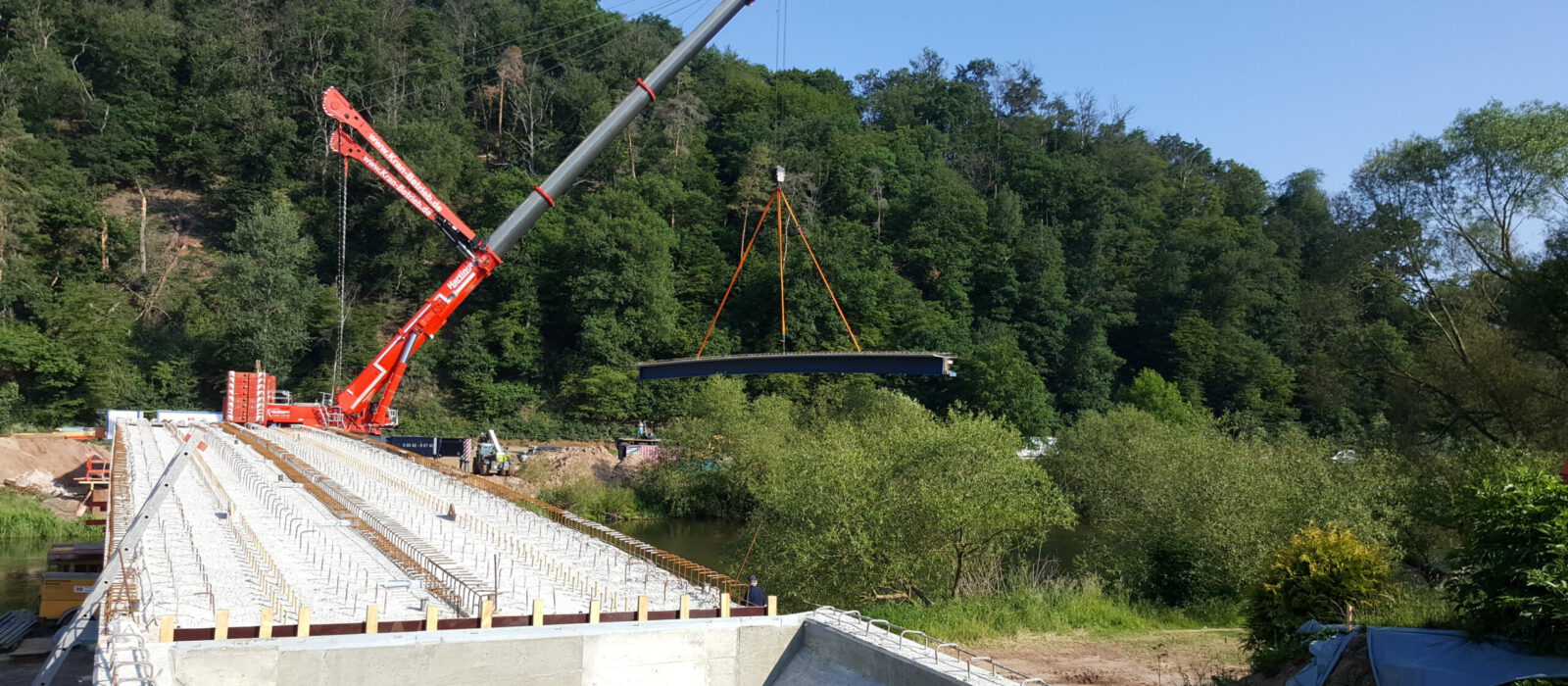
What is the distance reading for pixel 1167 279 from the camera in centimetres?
8206

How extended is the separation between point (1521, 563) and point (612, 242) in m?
59.2

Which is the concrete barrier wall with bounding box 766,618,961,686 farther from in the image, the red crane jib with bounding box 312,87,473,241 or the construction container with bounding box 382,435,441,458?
the construction container with bounding box 382,435,441,458

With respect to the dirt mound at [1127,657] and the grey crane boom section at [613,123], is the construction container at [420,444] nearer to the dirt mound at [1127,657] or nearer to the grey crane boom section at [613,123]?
the grey crane boom section at [613,123]

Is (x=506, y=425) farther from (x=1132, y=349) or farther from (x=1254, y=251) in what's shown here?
(x=1254, y=251)

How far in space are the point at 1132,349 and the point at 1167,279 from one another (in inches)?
249

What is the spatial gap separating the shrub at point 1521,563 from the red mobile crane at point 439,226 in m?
27.0

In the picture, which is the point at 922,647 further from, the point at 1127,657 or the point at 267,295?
the point at 267,295

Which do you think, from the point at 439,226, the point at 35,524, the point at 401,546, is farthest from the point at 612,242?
the point at 401,546

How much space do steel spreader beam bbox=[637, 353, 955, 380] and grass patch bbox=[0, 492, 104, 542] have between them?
2021 cm

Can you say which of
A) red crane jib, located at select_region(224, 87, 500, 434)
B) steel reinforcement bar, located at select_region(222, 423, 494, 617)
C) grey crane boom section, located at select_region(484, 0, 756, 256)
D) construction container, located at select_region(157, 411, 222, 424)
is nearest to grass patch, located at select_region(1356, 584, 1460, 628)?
steel reinforcement bar, located at select_region(222, 423, 494, 617)

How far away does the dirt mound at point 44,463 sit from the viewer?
1539 inches

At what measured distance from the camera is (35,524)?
3538 centimetres

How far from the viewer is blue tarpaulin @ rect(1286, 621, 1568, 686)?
10.7 meters

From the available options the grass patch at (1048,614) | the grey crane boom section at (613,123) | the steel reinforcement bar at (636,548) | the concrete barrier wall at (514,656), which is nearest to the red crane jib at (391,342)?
the grey crane boom section at (613,123)
